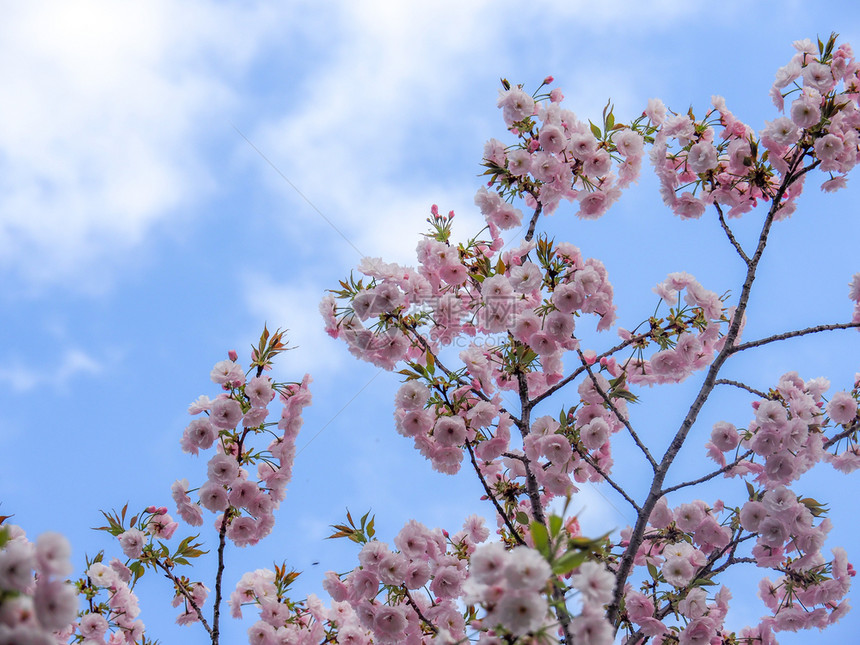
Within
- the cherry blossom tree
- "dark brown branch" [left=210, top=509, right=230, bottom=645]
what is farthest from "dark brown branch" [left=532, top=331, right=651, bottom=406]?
"dark brown branch" [left=210, top=509, right=230, bottom=645]

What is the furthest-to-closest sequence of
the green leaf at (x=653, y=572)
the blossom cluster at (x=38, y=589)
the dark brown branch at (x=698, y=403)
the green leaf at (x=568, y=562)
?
the green leaf at (x=653, y=572), the dark brown branch at (x=698, y=403), the green leaf at (x=568, y=562), the blossom cluster at (x=38, y=589)

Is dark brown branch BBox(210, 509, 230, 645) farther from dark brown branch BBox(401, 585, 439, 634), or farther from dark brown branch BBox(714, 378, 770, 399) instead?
dark brown branch BBox(714, 378, 770, 399)

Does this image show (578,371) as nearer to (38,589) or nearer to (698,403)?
(698,403)

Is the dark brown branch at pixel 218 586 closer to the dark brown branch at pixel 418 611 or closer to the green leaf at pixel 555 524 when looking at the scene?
the dark brown branch at pixel 418 611

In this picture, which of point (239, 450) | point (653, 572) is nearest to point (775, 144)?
point (653, 572)

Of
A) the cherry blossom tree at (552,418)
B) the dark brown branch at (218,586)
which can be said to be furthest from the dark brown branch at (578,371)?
the dark brown branch at (218,586)

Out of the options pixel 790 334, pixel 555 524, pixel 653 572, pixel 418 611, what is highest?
pixel 790 334

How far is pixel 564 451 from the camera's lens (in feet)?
10.3

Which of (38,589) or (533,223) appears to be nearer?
(38,589)

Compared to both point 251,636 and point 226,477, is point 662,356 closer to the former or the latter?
point 226,477

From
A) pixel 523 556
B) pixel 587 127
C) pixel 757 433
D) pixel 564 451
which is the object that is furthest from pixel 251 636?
pixel 587 127

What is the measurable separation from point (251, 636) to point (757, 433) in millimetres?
2756

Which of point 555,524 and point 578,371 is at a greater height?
point 578,371

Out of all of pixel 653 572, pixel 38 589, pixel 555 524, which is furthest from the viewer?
pixel 653 572
